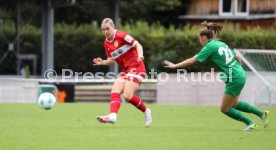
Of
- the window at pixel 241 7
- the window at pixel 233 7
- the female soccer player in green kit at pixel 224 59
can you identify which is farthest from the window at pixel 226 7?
the female soccer player in green kit at pixel 224 59

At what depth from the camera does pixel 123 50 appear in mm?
14391

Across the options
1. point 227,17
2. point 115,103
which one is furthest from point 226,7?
point 115,103

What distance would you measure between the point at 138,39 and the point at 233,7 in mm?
10762

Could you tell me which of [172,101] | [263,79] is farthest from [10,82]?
[263,79]

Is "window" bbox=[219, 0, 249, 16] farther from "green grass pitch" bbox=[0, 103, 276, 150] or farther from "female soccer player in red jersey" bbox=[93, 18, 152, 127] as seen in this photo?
"female soccer player in red jersey" bbox=[93, 18, 152, 127]

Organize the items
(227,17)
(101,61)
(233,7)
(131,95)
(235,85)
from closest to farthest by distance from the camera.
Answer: (235,85) → (131,95) → (101,61) → (227,17) → (233,7)

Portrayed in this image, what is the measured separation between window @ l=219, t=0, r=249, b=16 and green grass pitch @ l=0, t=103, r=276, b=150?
93.7ft

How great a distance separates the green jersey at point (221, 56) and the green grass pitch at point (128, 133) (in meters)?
0.99

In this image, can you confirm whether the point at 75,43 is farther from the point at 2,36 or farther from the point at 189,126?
the point at 189,126

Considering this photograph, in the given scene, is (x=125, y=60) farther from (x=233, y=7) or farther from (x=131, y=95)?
(x=233, y=7)

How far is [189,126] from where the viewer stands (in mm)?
14844

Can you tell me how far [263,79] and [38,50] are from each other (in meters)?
21.9

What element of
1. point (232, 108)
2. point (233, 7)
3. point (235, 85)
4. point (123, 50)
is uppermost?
point (233, 7)

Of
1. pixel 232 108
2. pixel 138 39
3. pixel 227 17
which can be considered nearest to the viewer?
pixel 232 108
